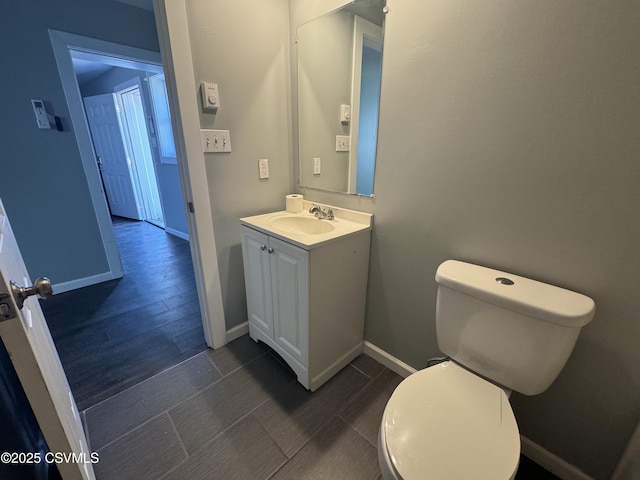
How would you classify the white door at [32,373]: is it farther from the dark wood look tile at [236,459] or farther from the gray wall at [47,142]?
the gray wall at [47,142]

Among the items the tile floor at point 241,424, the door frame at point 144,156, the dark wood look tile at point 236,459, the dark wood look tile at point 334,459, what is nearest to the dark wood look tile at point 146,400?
the tile floor at point 241,424

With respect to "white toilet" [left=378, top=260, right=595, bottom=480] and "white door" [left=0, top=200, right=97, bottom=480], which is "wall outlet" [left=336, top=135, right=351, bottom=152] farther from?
"white door" [left=0, top=200, right=97, bottom=480]

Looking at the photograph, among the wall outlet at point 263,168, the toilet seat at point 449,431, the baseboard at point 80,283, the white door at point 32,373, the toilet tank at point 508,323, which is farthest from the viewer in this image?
the baseboard at point 80,283

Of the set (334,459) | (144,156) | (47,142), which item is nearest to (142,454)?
(334,459)

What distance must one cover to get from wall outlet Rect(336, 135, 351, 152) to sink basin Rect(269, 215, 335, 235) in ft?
1.44

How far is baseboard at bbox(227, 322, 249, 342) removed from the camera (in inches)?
72.0

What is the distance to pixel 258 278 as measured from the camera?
5.18 feet

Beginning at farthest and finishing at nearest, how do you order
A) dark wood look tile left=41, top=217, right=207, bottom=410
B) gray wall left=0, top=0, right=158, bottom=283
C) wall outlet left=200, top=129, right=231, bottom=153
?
gray wall left=0, top=0, right=158, bottom=283, dark wood look tile left=41, top=217, right=207, bottom=410, wall outlet left=200, top=129, right=231, bottom=153

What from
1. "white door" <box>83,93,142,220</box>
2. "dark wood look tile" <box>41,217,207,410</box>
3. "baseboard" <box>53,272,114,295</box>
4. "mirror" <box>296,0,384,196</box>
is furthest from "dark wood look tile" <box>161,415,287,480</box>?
"white door" <box>83,93,142,220</box>

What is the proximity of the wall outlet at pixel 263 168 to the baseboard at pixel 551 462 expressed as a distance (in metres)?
1.86

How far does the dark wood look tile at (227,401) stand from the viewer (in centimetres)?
125

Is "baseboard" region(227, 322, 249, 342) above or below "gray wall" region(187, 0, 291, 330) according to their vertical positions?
below

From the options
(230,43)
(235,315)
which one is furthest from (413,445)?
(230,43)

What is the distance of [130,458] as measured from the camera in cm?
114
